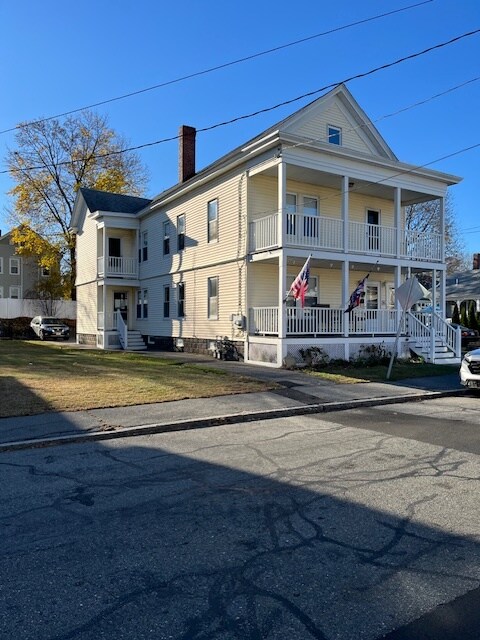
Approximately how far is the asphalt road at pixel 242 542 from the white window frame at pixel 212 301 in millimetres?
14436

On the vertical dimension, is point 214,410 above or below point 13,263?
below

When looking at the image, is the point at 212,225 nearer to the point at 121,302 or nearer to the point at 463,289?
the point at 121,302

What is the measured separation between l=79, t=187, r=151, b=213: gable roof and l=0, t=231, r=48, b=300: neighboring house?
2919 cm

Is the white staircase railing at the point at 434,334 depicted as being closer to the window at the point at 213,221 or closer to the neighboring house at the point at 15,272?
the window at the point at 213,221

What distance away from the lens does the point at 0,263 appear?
5800cm

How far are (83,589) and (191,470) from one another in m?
2.83

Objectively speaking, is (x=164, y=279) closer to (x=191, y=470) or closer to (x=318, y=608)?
(x=191, y=470)

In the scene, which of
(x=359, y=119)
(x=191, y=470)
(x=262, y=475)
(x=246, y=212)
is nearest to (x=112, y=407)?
(x=191, y=470)

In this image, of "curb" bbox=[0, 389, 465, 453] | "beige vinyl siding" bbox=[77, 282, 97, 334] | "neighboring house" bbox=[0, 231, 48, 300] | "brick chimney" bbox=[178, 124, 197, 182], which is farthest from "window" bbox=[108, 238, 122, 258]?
"neighboring house" bbox=[0, 231, 48, 300]

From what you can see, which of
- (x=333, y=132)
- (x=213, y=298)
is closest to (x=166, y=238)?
(x=213, y=298)

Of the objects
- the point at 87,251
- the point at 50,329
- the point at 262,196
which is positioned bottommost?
the point at 50,329

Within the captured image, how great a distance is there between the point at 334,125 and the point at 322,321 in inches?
341

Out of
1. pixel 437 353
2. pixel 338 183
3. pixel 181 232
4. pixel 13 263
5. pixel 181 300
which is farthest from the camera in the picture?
pixel 13 263

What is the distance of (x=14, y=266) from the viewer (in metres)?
58.7
